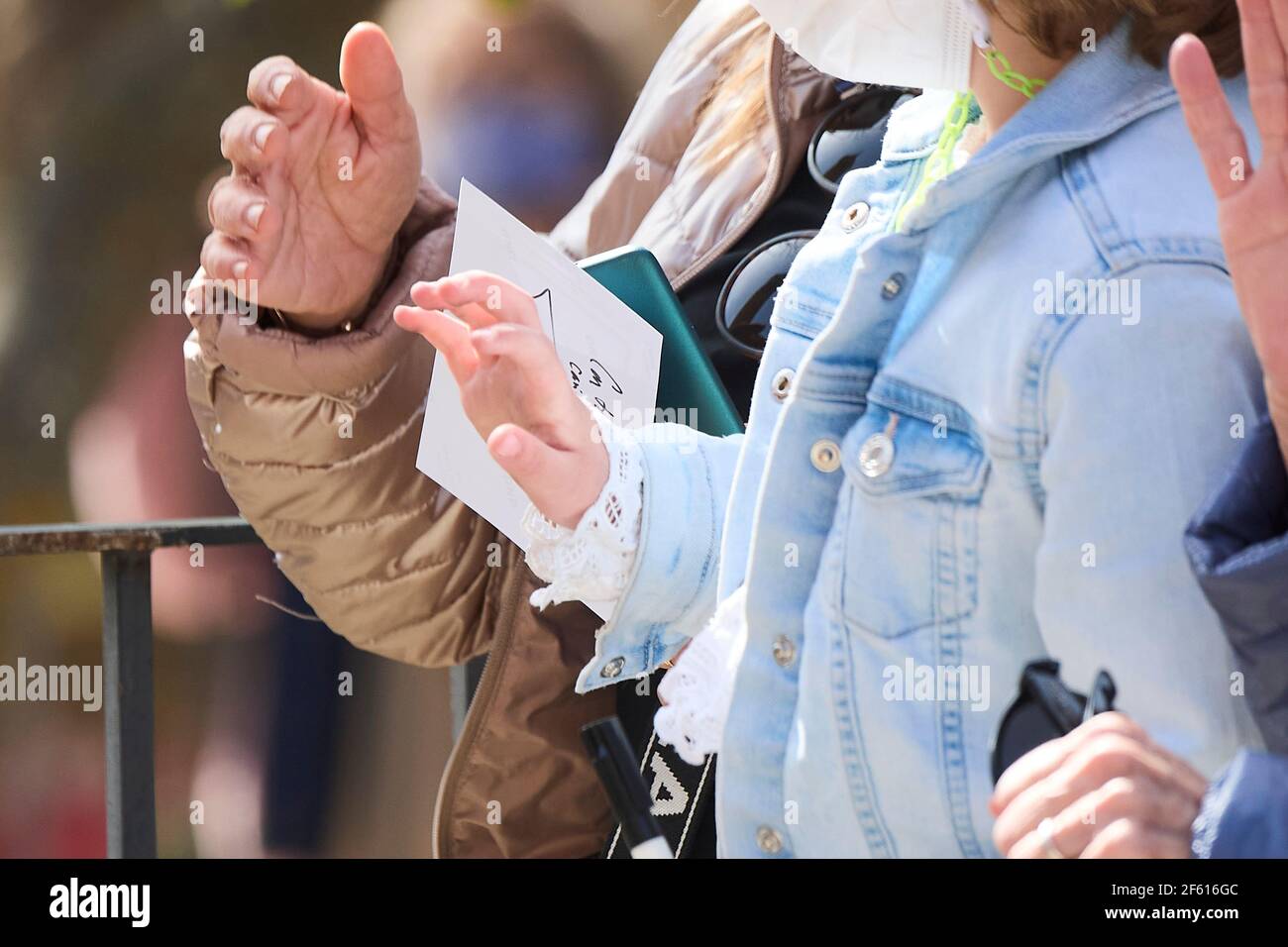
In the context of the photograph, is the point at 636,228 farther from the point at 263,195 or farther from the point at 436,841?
the point at 436,841

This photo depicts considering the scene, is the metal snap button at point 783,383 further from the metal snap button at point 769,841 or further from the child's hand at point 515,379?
the metal snap button at point 769,841

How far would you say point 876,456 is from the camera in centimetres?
93

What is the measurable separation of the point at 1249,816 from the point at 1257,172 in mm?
317

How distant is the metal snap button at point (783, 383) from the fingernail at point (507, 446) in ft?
0.82

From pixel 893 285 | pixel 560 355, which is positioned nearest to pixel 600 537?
pixel 560 355

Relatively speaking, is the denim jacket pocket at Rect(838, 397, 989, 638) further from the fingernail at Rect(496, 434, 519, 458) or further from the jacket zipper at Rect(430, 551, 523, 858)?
the jacket zipper at Rect(430, 551, 523, 858)

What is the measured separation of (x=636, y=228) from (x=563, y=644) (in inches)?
20.4

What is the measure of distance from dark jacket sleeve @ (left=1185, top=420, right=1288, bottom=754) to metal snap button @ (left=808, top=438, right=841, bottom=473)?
30 centimetres

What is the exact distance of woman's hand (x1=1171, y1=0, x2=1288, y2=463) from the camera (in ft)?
2.33

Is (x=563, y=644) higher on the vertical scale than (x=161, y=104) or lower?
lower

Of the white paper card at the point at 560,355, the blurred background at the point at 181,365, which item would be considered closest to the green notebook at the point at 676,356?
the white paper card at the point at 560,355

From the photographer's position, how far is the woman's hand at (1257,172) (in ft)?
2.33
